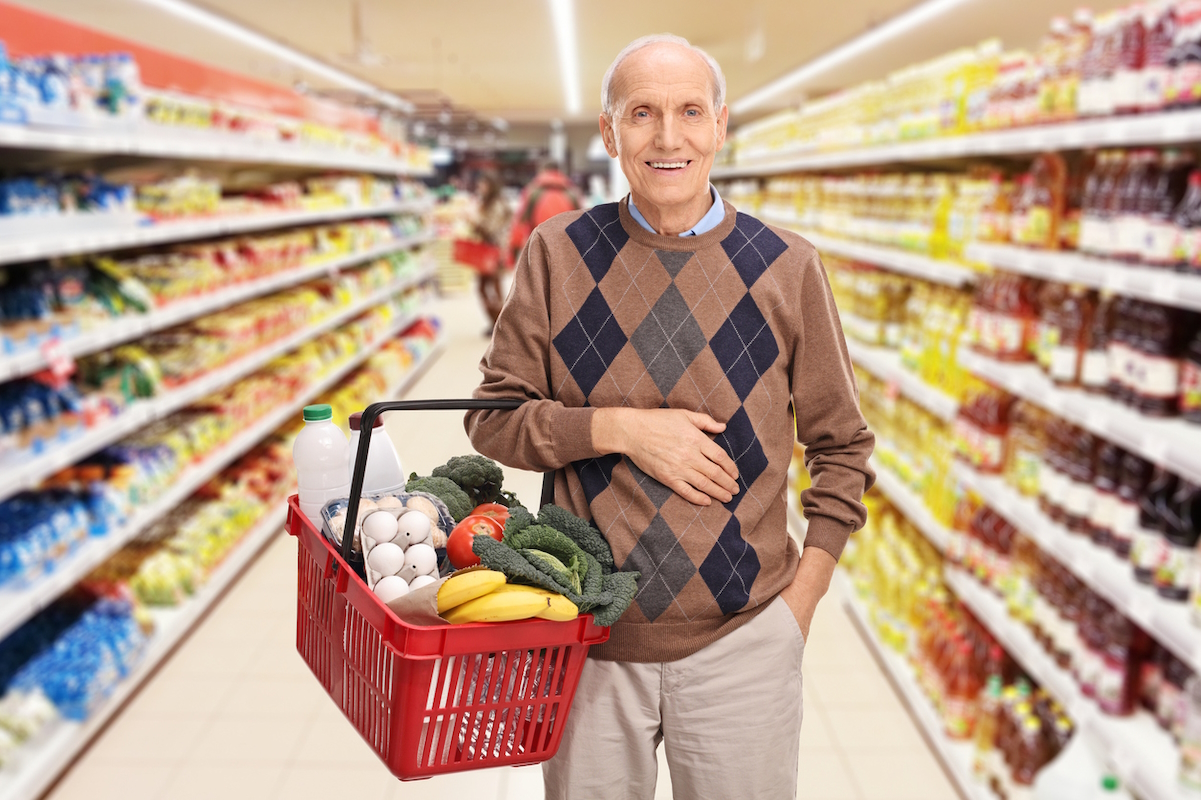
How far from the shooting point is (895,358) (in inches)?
155

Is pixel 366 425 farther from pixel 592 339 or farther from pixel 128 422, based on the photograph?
pixel 128 422

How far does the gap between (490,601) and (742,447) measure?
466 millimetres

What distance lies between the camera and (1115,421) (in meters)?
2.07

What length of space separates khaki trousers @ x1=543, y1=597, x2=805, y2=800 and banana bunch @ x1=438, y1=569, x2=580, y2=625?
35 cm

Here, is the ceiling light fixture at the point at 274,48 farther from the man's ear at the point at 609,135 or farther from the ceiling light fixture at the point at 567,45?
the man's ear at the point at 609,135

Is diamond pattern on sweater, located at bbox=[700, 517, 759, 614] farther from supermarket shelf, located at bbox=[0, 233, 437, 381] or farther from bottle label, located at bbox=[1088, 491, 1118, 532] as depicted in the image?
supermarket shelf, located at bbox=[0, 233, 437, 381]

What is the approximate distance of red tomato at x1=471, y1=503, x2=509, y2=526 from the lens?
3.99ft

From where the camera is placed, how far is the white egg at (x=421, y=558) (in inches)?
42.0

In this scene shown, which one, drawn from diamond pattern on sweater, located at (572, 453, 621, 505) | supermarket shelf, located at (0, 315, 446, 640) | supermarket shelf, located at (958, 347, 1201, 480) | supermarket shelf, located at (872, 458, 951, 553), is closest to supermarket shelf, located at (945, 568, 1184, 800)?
supermarket shelf, located at (872, 458, 951, 553)

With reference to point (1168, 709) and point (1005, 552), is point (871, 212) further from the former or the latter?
point (1168, 709)

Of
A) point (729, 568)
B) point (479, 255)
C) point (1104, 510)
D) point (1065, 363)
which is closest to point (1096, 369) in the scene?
point (1065, 363)

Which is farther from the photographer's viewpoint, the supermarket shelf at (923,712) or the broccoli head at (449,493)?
the supermarket shelf at (923,712)

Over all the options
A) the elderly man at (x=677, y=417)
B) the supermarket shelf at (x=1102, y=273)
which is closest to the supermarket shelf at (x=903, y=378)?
the supermarket shelf at (x=1102, y=273)

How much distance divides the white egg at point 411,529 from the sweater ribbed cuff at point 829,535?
0.60m
